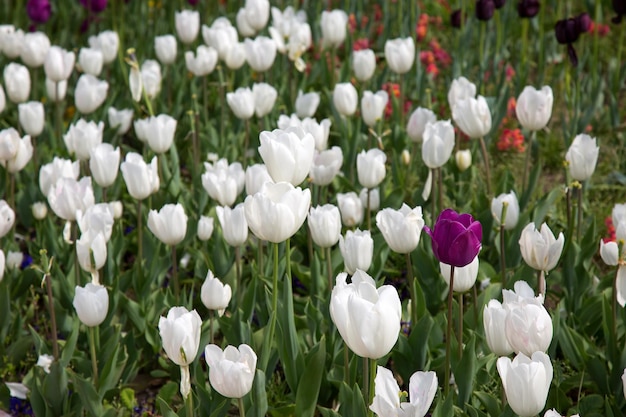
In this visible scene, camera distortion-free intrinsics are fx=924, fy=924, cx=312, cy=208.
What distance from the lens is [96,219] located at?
102 inches

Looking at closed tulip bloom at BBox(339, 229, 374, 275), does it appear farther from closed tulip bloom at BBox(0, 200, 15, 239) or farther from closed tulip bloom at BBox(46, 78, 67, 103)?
closed tulip bloom at BBox(46, 78, 67, 103)

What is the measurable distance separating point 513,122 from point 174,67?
1.72m

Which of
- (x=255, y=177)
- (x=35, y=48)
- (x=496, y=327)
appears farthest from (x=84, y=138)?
(x=496, y=327)

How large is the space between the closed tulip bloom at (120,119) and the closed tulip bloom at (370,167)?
139 centimetres

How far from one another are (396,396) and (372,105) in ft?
6.32

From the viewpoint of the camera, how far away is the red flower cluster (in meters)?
4.20

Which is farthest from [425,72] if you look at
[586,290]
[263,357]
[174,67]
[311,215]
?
[263,357]

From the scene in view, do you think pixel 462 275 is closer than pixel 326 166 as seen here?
Yes

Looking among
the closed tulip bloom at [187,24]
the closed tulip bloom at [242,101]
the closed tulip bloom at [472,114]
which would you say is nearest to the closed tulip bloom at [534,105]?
the closed tulip bloom at [472,114]

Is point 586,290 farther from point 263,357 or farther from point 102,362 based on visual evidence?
point 102,362

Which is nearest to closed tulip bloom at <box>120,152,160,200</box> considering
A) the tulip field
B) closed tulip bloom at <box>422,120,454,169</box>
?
the tulip field

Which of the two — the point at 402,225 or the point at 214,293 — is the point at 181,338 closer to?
the point at 214,293

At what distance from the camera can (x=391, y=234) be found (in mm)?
2291

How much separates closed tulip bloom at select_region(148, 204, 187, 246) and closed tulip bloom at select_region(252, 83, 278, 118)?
1.23 metres
